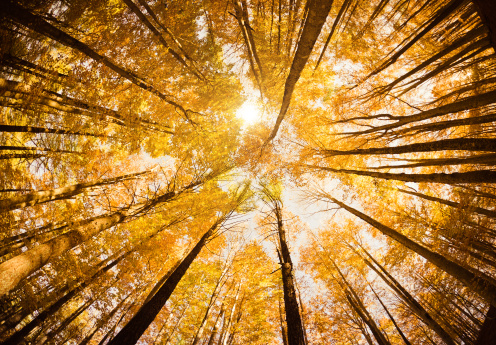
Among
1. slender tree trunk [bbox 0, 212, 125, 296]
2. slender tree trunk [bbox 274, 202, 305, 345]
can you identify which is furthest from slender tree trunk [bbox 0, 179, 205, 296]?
slender tree trunk [bbox 274, 202, 305, 345]

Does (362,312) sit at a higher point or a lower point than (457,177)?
lower

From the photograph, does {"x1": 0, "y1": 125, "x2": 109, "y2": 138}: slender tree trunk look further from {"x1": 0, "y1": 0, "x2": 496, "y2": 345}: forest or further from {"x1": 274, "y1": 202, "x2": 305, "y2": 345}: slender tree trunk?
{"x1": 274, "y1": 202, "x2": 305, "y2": 345}: slender tree trunk

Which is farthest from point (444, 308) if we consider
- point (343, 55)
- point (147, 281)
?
point (147, 281)

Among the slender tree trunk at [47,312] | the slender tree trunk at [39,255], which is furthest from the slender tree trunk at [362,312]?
the slender tree trunk at [47,312]

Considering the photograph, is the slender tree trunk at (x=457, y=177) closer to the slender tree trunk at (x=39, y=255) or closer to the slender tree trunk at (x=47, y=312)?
the slender tree trunk at (x=39, y=255)

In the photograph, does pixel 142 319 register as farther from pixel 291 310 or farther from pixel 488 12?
pixel 488 12

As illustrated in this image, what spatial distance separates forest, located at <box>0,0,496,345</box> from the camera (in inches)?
150

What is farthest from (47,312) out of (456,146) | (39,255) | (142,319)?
(456,146)

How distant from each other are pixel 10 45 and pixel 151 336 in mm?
19750

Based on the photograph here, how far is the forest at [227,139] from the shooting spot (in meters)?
3.81

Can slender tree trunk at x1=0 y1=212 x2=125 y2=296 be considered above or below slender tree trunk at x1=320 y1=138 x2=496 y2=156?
below

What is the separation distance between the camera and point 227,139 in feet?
25.2

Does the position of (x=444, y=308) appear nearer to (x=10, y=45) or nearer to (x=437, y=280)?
(x=437, y=280)

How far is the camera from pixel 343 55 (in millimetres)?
6531
